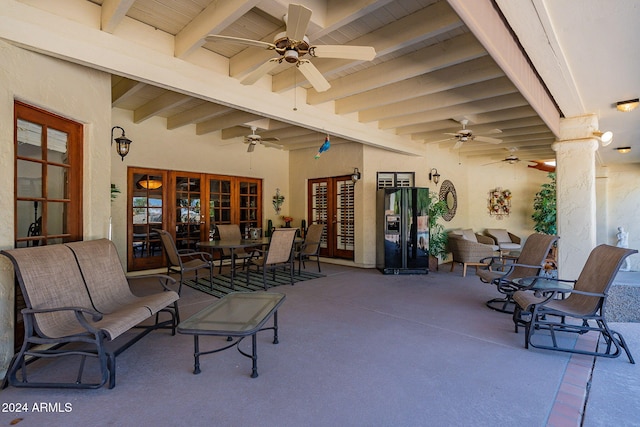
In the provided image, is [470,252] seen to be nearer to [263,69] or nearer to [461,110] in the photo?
[461,110]

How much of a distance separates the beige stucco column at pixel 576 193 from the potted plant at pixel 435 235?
2.46 meters

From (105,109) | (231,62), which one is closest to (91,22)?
(105,109)

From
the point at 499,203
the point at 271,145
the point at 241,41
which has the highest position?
the point at 271,145

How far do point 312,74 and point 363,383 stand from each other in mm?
2715

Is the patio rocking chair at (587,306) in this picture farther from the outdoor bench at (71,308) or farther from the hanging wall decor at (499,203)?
the hanging wall decor at (499,203)

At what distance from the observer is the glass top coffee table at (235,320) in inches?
86.6

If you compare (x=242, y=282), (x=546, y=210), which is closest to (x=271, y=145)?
(x=242, y=282)

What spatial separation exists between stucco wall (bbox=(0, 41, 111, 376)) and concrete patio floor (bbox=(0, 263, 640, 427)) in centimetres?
103

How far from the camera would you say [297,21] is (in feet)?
7.64

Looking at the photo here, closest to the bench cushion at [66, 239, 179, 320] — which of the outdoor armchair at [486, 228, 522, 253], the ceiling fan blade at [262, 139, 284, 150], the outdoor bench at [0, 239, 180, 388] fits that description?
the outdoor bench at [0, 239, 180, 388]

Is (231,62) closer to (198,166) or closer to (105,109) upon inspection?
(105,109)

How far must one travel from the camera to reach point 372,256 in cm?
691

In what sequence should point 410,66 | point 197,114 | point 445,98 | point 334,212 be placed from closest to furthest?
point 410,66, point 445,98, point 197,114, point 334,212

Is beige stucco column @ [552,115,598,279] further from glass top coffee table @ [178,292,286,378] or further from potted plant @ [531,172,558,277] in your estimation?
potted plant @ [531,172,558,277]
